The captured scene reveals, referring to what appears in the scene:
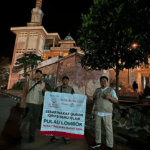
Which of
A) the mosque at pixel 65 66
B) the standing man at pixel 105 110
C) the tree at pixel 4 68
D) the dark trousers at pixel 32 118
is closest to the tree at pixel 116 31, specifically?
→ the mosque at pixel 65 66

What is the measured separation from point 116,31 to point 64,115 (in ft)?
19.9

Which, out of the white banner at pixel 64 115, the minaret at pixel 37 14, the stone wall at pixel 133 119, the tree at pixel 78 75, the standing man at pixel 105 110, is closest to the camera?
the standing man at pixel 105 110

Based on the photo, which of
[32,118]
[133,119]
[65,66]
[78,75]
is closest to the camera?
[32,118]

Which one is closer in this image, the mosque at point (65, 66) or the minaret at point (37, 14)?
the mosque at point (65, 66)

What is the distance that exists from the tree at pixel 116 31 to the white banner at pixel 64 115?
5.20 m

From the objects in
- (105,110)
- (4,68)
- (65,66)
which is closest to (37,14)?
(4,68)

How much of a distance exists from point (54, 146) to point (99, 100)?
1.68m

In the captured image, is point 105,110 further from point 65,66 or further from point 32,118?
point 65,66

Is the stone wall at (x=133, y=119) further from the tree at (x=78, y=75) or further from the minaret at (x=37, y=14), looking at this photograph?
the minaret at (x=37, y=14)

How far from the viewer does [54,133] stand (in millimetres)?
3066

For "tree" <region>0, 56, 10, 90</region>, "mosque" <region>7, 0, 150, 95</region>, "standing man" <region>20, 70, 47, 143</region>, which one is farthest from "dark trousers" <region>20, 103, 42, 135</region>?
"tree" <region>0, 56, 10, 90</region>

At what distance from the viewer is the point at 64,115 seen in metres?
3.13

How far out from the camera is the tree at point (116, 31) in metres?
6.71

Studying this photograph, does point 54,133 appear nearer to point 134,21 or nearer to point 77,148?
point 77,148
